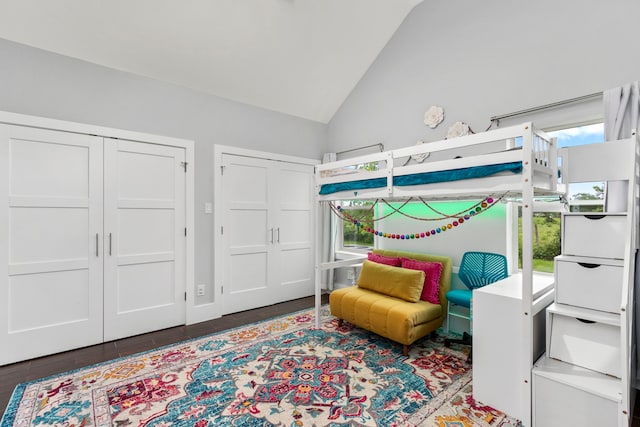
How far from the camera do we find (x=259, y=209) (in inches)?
160

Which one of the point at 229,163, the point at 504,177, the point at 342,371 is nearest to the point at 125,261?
the point at 229,163

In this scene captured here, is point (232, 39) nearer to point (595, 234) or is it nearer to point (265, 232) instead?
point (265, 232)

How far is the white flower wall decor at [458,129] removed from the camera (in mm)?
3085

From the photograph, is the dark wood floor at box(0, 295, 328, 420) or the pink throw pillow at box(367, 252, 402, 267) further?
the pink throw pillow at box(367, 252, 402, 267)

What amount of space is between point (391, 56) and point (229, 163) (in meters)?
2.43

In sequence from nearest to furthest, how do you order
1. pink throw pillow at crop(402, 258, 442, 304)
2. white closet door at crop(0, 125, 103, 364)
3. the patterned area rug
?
the patterned area rug < white closet door at crop(0, 125, 103, 364) < pink throw pillow at crop(402, 258, 442, 304)

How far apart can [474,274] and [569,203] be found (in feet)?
3.22

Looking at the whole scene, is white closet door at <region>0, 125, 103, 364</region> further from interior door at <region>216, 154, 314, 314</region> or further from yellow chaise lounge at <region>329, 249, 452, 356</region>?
yellow chaise lounge at <region>329, 249, 452, 356</region>

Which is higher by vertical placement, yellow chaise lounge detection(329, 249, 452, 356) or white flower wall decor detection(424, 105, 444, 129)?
white flower wall decor detection(424, 105, 444, 129)

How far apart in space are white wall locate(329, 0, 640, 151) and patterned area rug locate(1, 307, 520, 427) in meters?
2.33

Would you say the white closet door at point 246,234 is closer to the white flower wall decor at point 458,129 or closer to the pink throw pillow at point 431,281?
the pink throw pillow at point 431,281

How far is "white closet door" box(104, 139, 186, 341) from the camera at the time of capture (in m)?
3.05

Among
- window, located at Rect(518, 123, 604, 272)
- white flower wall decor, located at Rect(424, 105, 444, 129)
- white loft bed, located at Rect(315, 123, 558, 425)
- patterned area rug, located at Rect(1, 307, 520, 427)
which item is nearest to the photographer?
white loft bed, located at Rect(315, 123, 558, 425)

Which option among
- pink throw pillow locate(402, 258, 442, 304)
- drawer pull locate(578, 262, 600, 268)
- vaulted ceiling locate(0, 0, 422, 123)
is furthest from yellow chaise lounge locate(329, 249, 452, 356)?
vaulted ceiling locate(0, 0, 422, 123)
